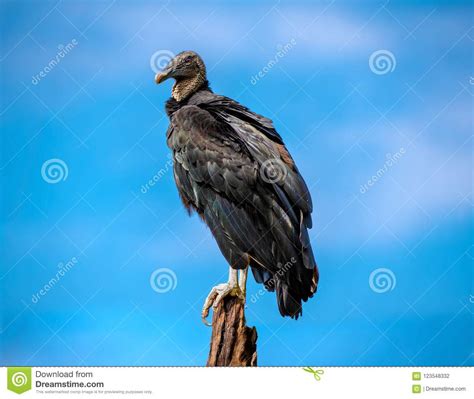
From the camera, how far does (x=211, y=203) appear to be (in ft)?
25.0

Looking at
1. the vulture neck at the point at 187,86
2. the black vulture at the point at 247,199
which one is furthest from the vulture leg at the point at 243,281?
the vulture neck at the point at 187,86

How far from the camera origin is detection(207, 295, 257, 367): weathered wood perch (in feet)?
23.5

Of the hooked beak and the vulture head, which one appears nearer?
the hooked beak

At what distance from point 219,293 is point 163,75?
226 cm

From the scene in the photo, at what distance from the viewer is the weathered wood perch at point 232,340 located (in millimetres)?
7160

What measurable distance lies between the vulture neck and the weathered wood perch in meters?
2.35

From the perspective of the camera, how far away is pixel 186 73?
28.1 feet

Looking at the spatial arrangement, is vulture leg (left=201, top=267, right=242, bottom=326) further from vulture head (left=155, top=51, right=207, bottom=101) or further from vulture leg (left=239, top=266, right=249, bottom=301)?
vulture head (left=155, top=51, right=207, bottom=101)

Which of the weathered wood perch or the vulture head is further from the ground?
the vulture head

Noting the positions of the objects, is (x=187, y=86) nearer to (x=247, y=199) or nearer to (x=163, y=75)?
(x=163, y=75)
